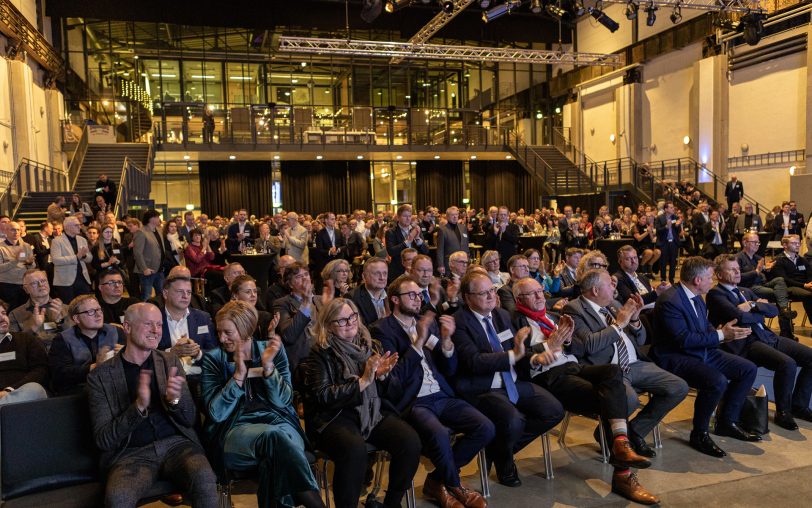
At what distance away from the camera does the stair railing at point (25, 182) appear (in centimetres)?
1226

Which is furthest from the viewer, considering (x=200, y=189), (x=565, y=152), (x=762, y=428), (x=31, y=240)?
(x=565, y=152)

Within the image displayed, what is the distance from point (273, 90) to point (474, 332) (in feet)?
72.9

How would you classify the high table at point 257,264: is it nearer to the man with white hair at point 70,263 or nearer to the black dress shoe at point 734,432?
the man with white hair at point 70,263

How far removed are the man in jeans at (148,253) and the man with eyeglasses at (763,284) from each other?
6490mm

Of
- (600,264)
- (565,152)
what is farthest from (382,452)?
(565,152)

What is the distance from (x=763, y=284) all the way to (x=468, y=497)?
506 cm

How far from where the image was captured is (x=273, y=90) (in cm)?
2403

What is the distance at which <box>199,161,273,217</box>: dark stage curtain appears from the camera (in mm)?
23000

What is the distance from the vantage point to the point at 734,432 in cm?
419

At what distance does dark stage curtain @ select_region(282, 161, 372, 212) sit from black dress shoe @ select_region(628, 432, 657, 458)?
68.4 ft

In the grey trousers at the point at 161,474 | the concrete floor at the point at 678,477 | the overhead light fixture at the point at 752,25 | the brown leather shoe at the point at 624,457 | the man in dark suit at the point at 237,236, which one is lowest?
the concrete floor at the point at 678,477

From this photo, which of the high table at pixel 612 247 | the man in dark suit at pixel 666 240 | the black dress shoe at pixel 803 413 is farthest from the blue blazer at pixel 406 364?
the man in dark suit at pixel 666 240

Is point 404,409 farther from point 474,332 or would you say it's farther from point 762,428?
point 762,428

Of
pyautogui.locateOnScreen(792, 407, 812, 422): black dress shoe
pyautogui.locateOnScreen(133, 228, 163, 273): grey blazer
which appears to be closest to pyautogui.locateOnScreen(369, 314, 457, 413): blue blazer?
pyautogui.locateOnScreen(792, 407, 812, 422): black dress shoe
